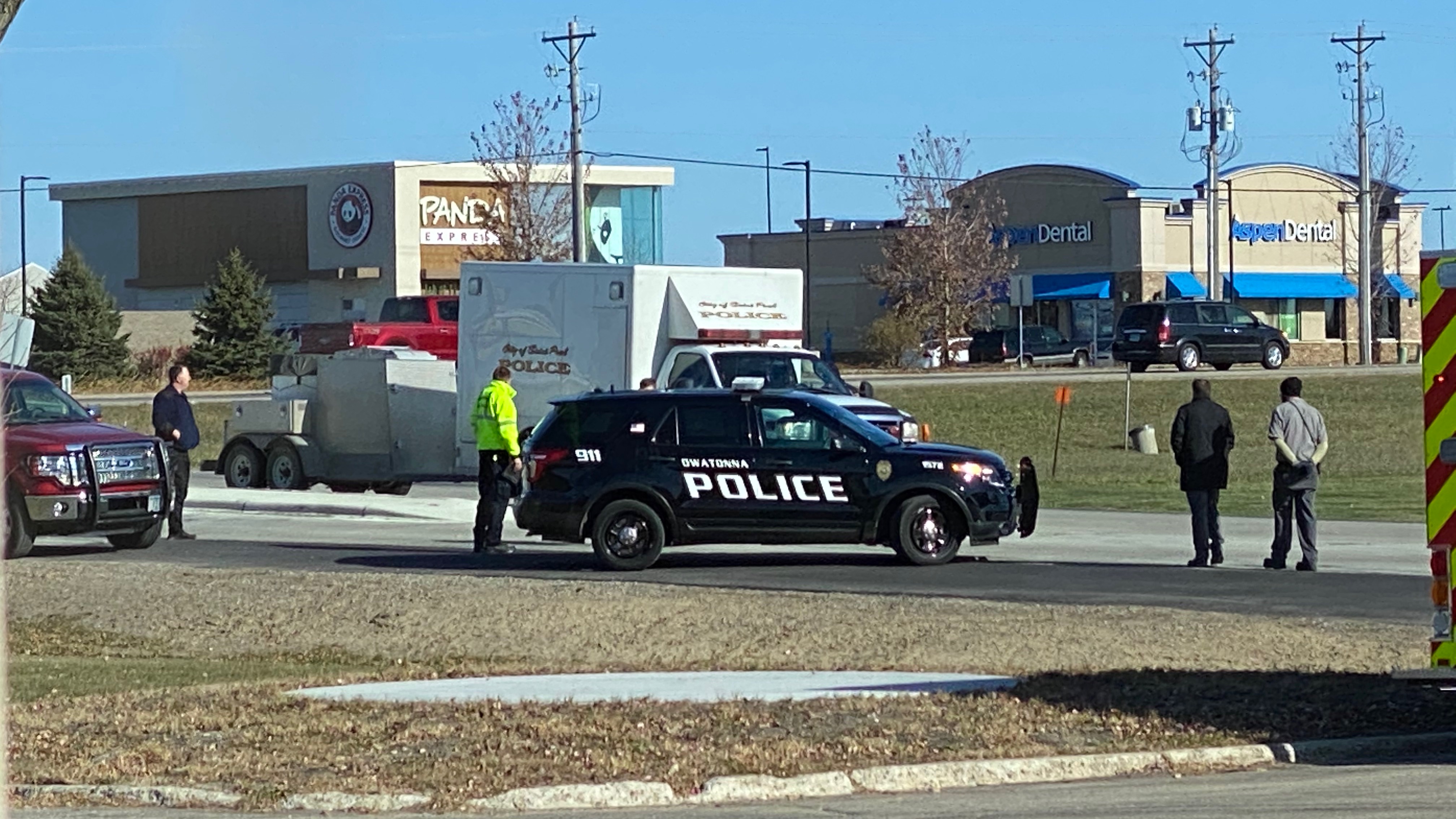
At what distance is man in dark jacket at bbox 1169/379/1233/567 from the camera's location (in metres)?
18.4

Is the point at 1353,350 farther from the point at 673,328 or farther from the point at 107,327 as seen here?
the point at 673,328

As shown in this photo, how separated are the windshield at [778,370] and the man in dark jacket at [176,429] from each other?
666cm

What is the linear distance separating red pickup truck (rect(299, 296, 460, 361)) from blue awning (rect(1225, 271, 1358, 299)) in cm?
4043

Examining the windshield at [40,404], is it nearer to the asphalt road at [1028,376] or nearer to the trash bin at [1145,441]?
the trash bin at [1145,441]

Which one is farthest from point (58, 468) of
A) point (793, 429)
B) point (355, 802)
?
point (355, 802)

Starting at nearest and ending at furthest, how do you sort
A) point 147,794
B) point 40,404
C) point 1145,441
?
point 147,794
point 40,404
point 1145,441

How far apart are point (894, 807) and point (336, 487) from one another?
21228 millimetres

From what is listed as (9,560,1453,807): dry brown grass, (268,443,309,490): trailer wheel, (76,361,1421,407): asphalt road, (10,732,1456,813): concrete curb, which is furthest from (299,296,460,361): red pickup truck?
(10,732,1456,813): concrete curb

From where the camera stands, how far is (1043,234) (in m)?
75.9

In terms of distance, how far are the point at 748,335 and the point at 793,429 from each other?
780 cm

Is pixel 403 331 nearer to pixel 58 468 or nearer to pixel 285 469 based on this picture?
pixel 285 469

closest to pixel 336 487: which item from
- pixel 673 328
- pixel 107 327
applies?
pixel 673 328

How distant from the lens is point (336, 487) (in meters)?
28.4

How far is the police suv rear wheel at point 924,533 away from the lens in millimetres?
18109
